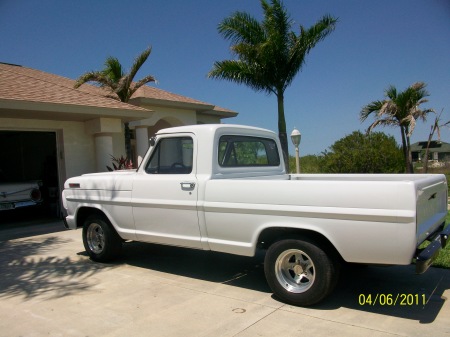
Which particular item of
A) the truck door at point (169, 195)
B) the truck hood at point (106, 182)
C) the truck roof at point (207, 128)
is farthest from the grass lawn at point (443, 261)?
the truck hood at point (106, 182)

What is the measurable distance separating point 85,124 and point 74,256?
5927 millimetres

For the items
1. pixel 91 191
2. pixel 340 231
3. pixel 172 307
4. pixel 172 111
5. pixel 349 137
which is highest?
pixel 172 111

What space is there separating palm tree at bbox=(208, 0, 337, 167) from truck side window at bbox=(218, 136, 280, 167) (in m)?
9.82

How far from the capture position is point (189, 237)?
503 centimetres

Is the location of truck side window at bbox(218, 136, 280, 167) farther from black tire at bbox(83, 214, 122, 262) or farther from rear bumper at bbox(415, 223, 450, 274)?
rear bumper at bbox(415, 223, 450, 274)

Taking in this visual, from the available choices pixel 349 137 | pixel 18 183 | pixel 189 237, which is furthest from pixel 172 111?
pixel 189 237

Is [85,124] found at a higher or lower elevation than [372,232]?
higher

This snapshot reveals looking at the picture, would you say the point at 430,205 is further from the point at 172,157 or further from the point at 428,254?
the point at 172,157

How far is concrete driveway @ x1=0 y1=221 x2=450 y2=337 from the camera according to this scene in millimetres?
3879

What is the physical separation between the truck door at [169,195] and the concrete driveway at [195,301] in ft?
2.17

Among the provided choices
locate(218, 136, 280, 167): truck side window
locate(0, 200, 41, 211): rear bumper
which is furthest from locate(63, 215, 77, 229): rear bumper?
locate(0, 200, 41, 211): rear bumper

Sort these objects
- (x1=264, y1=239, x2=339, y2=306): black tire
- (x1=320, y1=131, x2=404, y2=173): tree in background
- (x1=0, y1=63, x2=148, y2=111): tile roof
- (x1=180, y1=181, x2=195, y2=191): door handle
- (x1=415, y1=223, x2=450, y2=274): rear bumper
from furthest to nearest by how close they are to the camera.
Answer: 1. (x1=320, y1=131, x2=404, y2=173): tree in background
2. (x1=0, y1=63, x2=148, y2=111): tile roof
3. (x1=180, y1=181, x2=195, y2=191): door handle
4. (x1=264, y1=239, x2=339, y2=306): black tire
5. (x1=415, y1=223, x2=450, y2=274): rear bumper

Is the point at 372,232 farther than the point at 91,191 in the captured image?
No

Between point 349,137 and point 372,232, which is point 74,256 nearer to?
point 372,232
